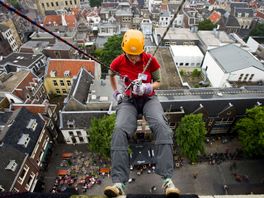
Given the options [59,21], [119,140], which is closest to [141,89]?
[119,140]

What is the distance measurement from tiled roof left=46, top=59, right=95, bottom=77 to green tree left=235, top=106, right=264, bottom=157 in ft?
71.5

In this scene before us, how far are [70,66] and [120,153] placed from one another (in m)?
27.0

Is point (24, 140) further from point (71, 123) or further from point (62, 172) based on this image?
point (62, 172)

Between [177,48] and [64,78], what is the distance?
21.2 meters

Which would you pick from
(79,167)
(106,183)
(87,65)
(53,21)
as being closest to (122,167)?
(106,183)

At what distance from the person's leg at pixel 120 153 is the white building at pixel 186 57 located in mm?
29473

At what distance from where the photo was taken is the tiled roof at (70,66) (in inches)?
1141

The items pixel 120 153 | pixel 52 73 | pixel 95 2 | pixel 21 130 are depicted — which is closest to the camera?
pixel 120 153

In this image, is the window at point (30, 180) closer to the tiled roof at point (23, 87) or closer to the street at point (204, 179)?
the street at point (204, 179)

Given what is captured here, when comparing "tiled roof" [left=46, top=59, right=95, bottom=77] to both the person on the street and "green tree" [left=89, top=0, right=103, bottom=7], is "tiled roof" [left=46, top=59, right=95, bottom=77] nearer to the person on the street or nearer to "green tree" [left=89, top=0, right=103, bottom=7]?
the person on the street

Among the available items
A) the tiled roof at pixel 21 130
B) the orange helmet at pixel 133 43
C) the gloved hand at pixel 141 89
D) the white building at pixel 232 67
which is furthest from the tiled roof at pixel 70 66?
the gloved hand at pixel 141 89

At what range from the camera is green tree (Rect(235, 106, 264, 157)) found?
61.7 ft

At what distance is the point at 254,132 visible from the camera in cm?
1950

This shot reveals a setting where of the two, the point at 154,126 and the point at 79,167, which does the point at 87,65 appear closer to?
the point at 79,167
